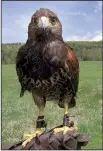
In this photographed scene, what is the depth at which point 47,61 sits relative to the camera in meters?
3.95

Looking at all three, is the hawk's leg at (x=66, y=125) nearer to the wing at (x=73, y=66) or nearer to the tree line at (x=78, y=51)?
the wing at (x=73, y=66)

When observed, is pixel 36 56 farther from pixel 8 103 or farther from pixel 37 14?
pixel 8 103

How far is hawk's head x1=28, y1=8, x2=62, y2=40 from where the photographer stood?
12.9 feet

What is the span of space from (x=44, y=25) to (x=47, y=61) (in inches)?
13.2

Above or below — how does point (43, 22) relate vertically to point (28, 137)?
above

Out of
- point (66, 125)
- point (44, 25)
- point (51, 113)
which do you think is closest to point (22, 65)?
point (44, 25)

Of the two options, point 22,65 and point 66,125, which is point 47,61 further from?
point 66,125

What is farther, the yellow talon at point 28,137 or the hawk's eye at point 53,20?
the yellow talon at point 28,137

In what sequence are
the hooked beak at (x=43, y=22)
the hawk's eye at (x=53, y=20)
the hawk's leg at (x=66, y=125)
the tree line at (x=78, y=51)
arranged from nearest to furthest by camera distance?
the hooked beak at (x=43, y=22), the hawk's eye at (x=53, y=20), the hawk's leg at (x=66, y=125), the tree line at (x=78, y=51)

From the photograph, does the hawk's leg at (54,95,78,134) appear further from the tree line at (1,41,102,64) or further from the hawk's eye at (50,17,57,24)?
the tree line at (1,41,102,64)

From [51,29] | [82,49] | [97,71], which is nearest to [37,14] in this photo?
[51,29]

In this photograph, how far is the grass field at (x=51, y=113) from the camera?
32.5 ft

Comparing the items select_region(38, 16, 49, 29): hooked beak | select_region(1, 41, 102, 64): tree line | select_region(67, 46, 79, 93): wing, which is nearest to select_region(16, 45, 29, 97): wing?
select_region(38, 16, 49, 29): hooked beak

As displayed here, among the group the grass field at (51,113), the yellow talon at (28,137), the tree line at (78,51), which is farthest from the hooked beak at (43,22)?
the tree line at (78,51)
